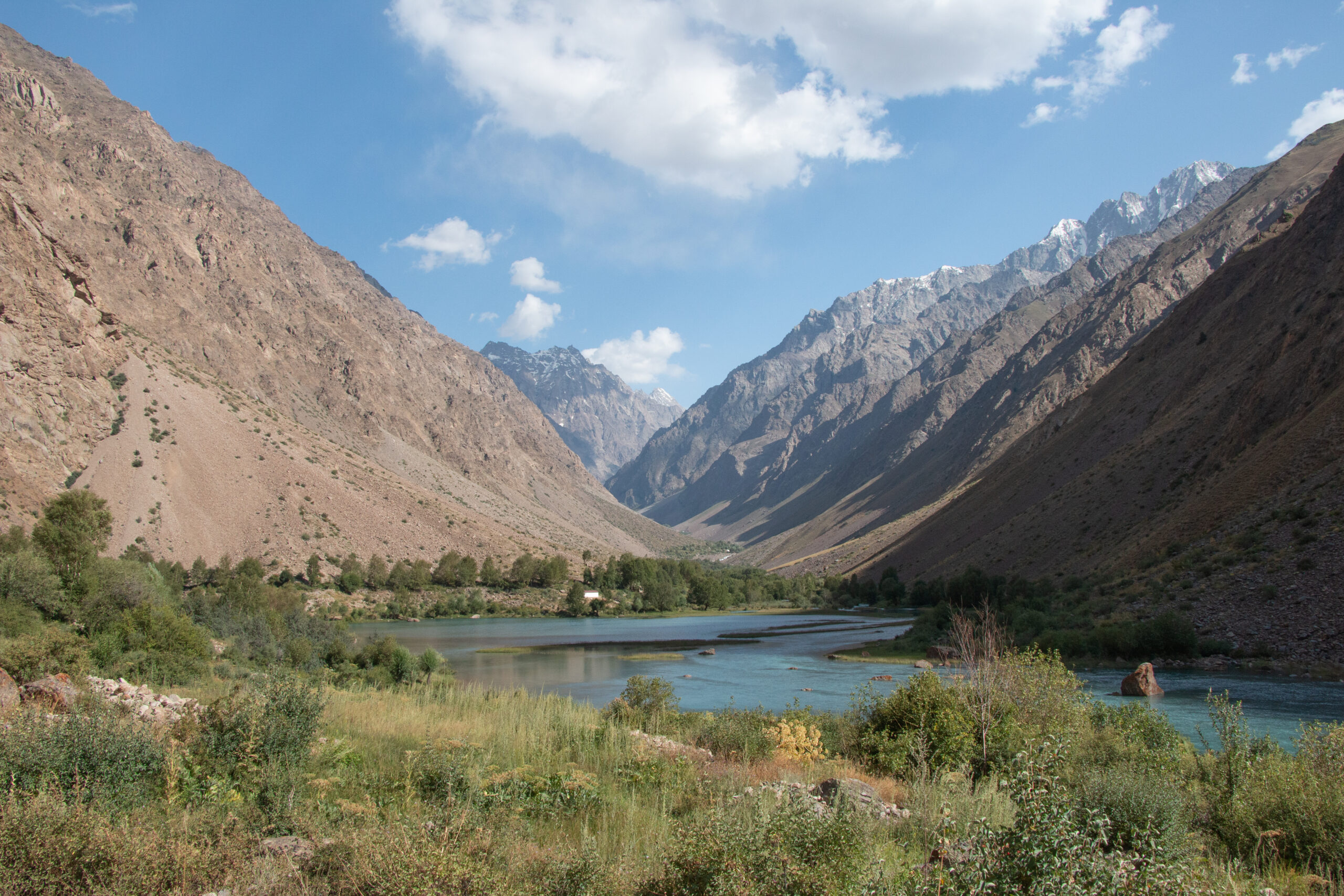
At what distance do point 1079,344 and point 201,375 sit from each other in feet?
443

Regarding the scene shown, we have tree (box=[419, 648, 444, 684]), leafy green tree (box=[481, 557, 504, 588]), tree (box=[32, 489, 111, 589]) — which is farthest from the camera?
leafy green tree (box=[481, 557, 504, 588])

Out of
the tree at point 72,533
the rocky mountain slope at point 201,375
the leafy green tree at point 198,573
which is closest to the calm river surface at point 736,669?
the leafy green tree at point 198,573

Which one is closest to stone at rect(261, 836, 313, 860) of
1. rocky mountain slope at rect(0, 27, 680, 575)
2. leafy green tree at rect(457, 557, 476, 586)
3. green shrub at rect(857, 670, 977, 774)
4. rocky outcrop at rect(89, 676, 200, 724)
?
rocky outcrop at rect(89, 676, 200, 724)

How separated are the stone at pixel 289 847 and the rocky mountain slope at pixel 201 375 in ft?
187

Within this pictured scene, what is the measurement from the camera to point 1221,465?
4884cm

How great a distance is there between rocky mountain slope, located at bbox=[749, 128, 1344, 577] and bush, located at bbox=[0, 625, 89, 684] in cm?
11068

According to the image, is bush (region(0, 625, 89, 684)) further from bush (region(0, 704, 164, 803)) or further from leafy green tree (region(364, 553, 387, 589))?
leafy green tree (region(364, 553, 387, 589))

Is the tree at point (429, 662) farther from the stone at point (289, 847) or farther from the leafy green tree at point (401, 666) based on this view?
the stone at point (289, 847)

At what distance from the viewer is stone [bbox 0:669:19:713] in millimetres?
9827

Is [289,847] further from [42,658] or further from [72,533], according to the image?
[72,533]

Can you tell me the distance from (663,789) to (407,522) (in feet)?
305

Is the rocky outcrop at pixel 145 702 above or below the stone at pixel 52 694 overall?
below

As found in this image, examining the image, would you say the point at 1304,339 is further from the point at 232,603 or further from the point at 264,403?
the point at 264,403

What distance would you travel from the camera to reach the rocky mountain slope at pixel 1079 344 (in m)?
121
